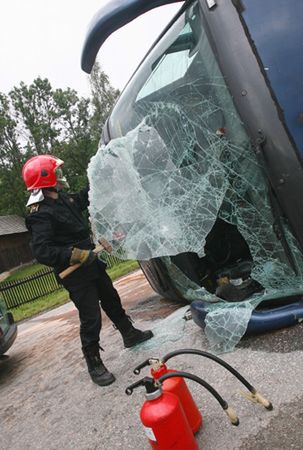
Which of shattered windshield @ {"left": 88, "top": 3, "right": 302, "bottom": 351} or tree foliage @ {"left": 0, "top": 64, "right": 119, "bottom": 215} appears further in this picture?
tree foliage @ {"left": 0, "top": 64, "right": 119, "bottom": 215}

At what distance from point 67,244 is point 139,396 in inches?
48.4

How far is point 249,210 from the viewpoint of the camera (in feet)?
8.60

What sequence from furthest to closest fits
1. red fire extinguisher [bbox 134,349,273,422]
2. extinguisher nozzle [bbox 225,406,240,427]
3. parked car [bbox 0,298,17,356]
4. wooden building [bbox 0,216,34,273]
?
wooden building [bbox 0,216,34,273] → parked car [bbox 0,298,17,356] → red fire extinguisher [bbox 134,349,273,422] → extinguisher nozzle [bbox 225,406,240,427]

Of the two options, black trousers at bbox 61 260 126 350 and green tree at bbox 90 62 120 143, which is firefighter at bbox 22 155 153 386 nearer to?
black trousers at bbox 61 260 126 350

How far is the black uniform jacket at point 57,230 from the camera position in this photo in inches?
112

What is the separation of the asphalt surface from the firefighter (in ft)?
1.03

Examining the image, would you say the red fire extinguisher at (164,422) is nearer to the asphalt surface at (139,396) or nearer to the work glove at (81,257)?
the asphalt surface at (139,396)

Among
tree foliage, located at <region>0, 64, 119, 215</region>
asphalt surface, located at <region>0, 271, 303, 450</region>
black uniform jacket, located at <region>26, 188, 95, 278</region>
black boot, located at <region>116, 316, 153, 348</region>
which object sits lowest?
asphalt surface, located at <region>0, 271, 303, 450</region>

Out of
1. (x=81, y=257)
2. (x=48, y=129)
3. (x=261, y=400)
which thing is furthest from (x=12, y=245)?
(x=261, y=400)

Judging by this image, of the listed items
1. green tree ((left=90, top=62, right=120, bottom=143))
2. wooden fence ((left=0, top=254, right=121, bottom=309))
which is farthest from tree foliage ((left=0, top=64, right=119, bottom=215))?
wooden fence ((left=0, top=254, right=121, bottom=309))

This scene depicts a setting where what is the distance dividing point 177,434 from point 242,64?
1.83 m

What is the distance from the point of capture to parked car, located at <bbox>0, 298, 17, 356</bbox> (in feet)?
14.3

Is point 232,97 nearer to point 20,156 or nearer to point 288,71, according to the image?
point 288,71

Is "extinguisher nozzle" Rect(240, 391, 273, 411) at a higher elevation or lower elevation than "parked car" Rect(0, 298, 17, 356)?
lower
